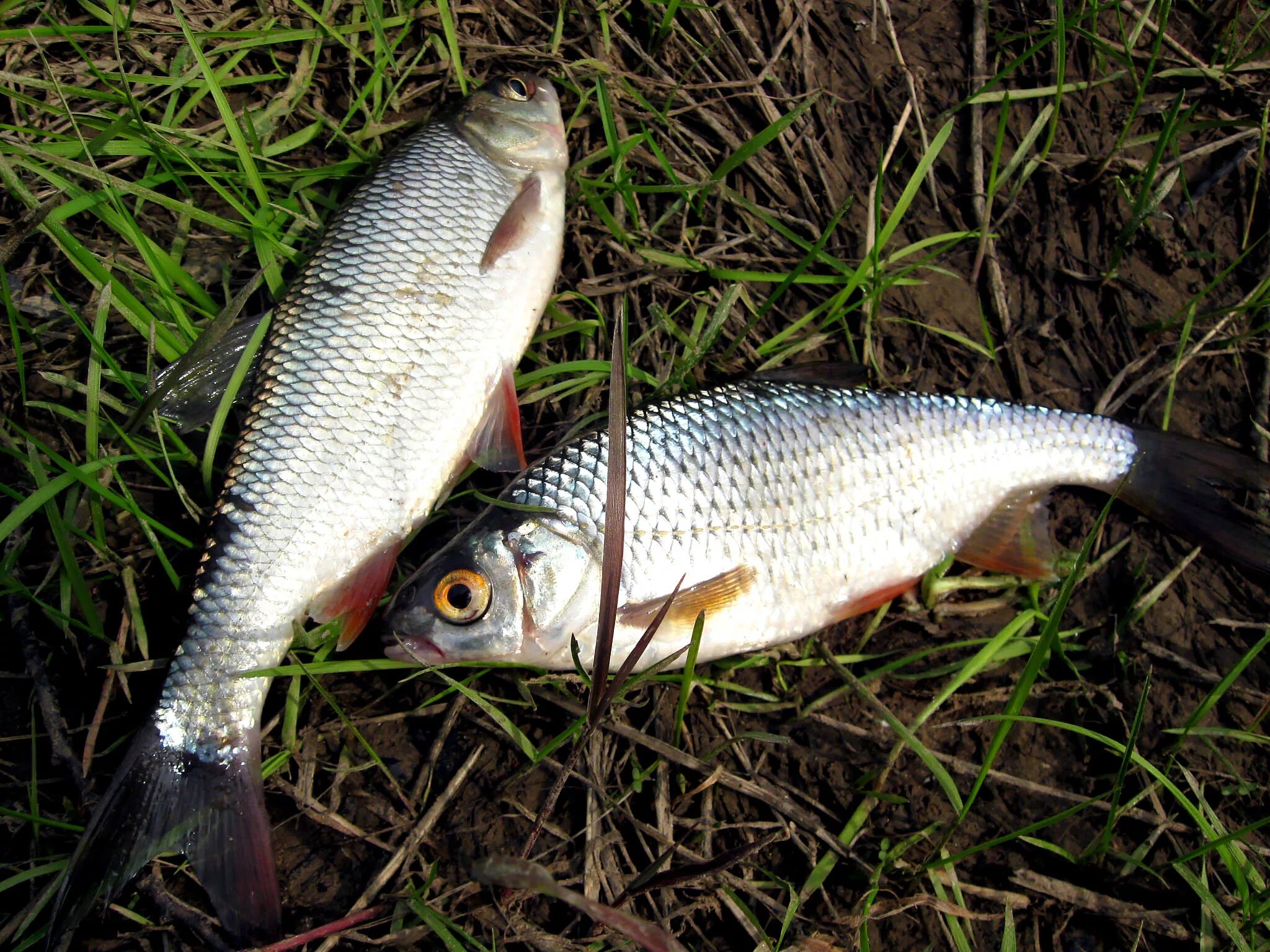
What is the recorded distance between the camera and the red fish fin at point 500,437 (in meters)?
2.57

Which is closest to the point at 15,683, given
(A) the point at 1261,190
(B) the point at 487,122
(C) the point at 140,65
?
(C) the point at 140,65

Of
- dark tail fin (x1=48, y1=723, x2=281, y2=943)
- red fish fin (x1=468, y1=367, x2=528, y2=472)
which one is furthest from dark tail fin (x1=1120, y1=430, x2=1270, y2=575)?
dark tail fin (x1=48, y1=723, x2=281, y2=943)

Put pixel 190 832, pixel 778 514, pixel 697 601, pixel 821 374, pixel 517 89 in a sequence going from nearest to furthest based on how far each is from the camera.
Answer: pixel 190 832 → pixel 697 601 → pixel 778 514 → pixel 821 374 → pixel 517 89

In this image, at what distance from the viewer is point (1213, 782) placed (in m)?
2.65

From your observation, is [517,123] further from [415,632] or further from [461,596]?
[415,632]

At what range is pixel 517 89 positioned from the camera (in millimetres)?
2949

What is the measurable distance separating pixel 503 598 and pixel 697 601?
595 mm

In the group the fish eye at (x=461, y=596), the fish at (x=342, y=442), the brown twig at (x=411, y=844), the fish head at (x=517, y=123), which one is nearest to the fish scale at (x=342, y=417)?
the fish at (x=342, y=442)

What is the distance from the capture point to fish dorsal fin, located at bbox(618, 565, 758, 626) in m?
2.32

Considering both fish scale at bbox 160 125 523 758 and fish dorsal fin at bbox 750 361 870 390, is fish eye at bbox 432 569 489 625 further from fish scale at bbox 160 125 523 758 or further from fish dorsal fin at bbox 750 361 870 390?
fish dorsal fin at bbox 750 361 870 390

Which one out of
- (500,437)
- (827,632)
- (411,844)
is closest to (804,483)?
(827,632)

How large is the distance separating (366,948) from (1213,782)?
9.31ft

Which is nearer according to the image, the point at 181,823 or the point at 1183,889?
the point at 181,823

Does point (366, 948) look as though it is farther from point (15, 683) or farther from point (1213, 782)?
point (1213, 782)
